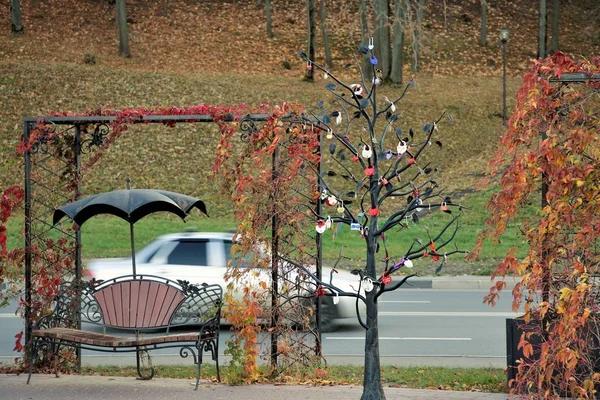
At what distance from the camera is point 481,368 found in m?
10.5

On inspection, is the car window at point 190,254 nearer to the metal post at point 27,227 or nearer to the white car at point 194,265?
the white car at point 194,265

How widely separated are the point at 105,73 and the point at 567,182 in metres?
29.5

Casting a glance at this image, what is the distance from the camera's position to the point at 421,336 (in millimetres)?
13219

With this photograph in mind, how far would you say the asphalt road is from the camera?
11539 millimetres

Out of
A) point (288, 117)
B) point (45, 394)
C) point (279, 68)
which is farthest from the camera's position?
point (279, 68)

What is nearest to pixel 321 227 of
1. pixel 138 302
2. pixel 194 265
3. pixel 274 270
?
pixel 274 270

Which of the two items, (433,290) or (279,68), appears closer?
(433,290)

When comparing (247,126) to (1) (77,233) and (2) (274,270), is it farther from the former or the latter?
(1) (77,233)

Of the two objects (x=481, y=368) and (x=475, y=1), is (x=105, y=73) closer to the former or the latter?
(x=475, y=1)

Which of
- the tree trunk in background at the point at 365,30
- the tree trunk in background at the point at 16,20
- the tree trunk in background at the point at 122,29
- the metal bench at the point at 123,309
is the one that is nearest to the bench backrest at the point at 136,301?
the metal bench at the point at 123,309

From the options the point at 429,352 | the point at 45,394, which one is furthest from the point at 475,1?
the point at 45,394

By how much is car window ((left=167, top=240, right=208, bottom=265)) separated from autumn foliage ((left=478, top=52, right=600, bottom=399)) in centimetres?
690

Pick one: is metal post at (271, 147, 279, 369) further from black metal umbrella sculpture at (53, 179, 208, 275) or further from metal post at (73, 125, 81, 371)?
metal post at (73, 125, 81, 371)

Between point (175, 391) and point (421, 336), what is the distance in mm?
5019
